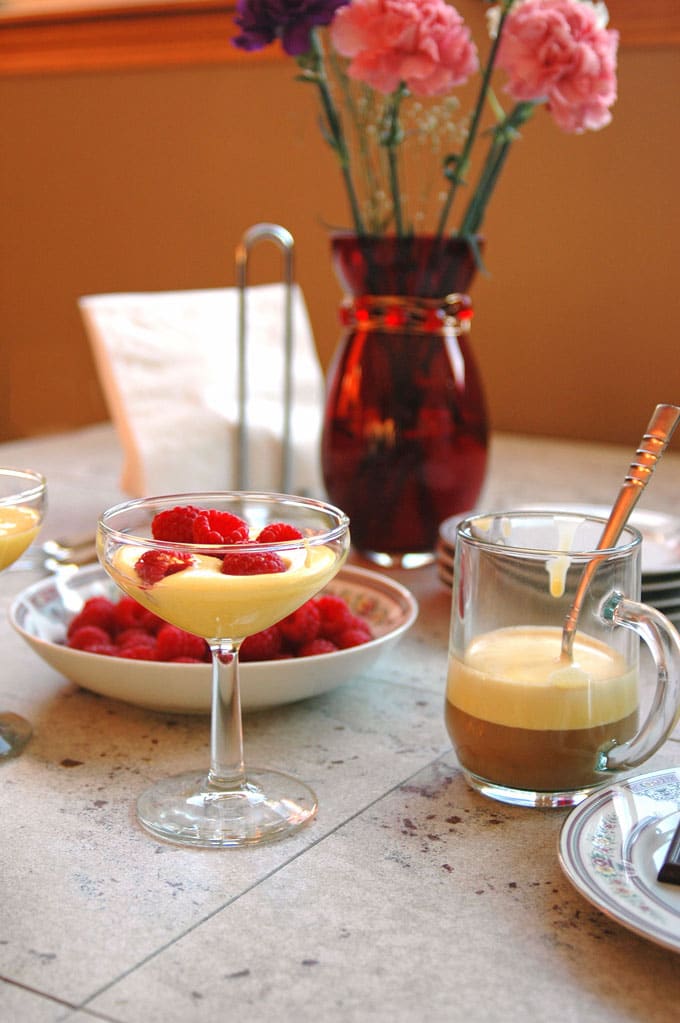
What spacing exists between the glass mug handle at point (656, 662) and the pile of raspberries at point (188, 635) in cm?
27

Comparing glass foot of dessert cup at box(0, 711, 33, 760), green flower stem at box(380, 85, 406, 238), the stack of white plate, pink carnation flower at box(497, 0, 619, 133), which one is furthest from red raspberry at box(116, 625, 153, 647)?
pink carnation flower at box(497, 0, 619, 133)

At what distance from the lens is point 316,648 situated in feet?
3.16

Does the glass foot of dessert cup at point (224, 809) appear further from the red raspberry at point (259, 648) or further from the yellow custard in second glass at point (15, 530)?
the yellow custard in second glass at point (15, 530)

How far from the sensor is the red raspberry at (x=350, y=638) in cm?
99

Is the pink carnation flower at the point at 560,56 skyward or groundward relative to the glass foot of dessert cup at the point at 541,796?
skyward

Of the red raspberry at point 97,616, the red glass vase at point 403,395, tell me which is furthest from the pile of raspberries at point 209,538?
the red glass vase at point 403,395

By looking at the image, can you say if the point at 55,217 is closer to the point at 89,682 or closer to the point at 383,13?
the point at 383,13

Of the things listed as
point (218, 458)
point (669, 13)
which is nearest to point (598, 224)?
point (669, 13)

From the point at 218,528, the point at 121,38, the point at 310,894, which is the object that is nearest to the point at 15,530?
the point at 218,528

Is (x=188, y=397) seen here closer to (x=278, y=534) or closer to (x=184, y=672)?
(x=184, y=672)

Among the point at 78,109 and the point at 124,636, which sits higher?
the point at 78,109

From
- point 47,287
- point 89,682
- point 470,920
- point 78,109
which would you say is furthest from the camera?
point 47,287

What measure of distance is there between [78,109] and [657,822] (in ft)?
9.39

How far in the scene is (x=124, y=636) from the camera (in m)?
1.00
